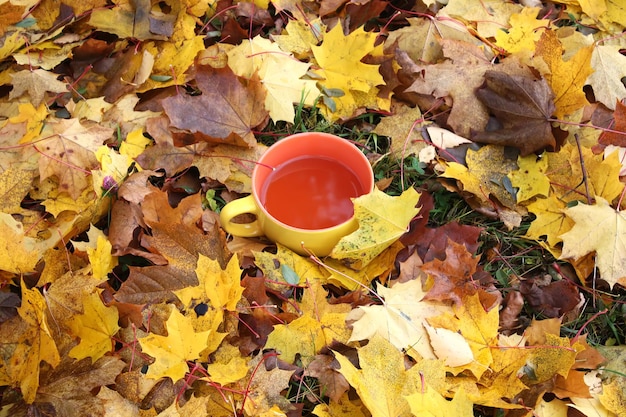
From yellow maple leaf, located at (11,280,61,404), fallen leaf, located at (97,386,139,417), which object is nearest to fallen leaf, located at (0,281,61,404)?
yellow maple leaf, located at (11,280,61,404)

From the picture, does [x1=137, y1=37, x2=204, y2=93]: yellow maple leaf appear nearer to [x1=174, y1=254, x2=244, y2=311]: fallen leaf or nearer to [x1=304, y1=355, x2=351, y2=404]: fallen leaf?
[x1=174, y1=254, x2=244, y2=311]: fallen leaf

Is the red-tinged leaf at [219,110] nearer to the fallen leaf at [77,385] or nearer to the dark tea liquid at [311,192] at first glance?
the dark tea liquid at [311,192]

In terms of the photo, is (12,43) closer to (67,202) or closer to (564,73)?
(67,202)

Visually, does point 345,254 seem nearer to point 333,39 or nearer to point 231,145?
point 231,145

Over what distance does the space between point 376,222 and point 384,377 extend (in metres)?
0.30

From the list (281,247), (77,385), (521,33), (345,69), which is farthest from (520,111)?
(77,385)

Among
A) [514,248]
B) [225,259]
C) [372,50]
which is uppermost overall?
[372,50]

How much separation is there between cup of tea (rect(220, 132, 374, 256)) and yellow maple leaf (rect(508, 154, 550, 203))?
0.41m

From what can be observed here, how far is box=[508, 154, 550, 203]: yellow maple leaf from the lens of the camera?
134 cm

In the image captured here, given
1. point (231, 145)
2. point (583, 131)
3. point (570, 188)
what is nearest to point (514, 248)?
point (570, 188)

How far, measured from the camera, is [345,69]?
1448 millimetres

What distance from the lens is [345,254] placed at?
45.3 inches

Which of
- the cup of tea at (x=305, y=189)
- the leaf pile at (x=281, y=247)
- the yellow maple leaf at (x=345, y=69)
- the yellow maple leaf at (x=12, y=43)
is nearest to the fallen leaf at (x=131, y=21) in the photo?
the leaf pile at (x=281, y=247)

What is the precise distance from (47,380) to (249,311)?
392 mm
